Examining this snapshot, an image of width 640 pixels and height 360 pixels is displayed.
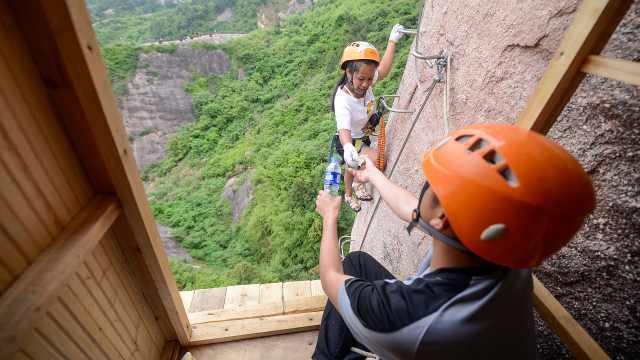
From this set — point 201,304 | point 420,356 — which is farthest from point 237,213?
point 420,356

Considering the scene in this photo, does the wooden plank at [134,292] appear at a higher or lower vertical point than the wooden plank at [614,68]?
lower

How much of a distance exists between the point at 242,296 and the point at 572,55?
314 cm

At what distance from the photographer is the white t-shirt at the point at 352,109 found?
9.87 feet

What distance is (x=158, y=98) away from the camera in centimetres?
2397

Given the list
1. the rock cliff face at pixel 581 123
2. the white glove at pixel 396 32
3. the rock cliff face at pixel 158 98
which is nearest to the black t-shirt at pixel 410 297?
the rock cliff face at pixel 581 123

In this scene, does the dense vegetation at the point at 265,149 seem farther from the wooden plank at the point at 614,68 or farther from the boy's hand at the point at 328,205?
the wooden plank at the point at 614,68

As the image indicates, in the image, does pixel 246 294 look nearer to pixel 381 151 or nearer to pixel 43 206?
pixel 381 151

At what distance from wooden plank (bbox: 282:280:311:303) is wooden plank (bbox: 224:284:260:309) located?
0.27m

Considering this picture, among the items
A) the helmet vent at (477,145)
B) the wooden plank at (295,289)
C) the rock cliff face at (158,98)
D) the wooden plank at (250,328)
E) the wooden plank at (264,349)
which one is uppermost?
the helmet vent at (477,145)

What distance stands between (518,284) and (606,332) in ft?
1.76

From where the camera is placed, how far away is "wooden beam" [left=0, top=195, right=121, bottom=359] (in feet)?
2.94

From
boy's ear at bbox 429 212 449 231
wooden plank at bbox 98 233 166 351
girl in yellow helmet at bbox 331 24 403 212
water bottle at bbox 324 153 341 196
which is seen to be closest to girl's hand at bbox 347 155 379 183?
water bottle at bbox 324 153 341 196

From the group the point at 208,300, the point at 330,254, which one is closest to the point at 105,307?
the point at 330,254

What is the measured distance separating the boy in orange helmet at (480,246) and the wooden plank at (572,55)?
0.97 feet
